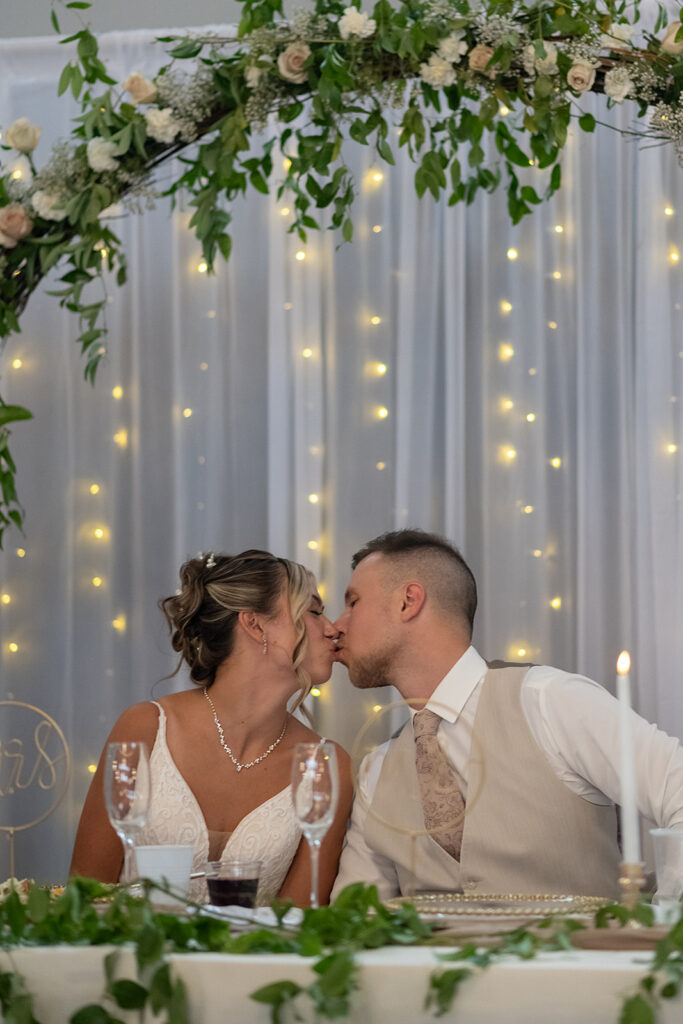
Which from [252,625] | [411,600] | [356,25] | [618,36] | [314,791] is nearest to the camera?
[314,791]

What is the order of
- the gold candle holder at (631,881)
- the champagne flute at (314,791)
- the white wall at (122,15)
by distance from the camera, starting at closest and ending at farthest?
the gold candle holder at (631,881) < the champagne flute at (314,791) < the white wall at (122,15)

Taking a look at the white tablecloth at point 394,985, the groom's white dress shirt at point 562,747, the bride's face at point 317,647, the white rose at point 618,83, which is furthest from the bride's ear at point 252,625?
the white tablecloth at point 394,985

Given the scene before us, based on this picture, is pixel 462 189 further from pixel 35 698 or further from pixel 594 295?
pixel 35 698

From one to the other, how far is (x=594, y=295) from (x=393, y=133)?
78 cm

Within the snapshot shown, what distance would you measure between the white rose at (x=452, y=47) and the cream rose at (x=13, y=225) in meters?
0.94

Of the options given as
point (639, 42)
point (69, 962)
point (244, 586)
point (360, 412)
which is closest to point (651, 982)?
point (69, 962)

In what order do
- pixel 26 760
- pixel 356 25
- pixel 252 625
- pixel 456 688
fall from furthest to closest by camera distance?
1. pixel 26 760
2. pixel 252 625
3. pixel 456 688
4. pixel 356 25

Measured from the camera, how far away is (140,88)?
2332mm

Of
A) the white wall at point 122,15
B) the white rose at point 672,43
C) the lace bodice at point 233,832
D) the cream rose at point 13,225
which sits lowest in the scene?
the lace bodice at point 233,832

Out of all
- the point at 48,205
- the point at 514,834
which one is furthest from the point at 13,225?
the point at 514,834

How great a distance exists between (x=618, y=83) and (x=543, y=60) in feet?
0.60

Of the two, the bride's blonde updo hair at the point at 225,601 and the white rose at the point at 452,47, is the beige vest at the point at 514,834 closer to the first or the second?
the bride's blonde updo hair at the point at 225,601

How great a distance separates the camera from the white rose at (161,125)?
234 cm

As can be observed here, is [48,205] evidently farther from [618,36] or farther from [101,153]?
[618,36]
